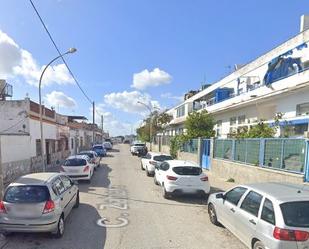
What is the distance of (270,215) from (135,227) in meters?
3.93

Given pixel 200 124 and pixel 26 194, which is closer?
pixel 26 194

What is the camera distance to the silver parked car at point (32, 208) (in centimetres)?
704

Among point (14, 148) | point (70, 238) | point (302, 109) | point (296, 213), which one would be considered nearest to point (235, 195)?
point (296, 213)

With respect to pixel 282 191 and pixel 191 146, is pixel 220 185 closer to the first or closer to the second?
pixel 282 191

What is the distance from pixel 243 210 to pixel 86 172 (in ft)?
36.9

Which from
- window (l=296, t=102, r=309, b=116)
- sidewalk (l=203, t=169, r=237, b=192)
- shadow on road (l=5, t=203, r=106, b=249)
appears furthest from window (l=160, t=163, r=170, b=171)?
window (l=296, t=102, r=309, b=116)

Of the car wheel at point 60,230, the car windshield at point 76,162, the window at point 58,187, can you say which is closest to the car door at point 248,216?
the car wheel at point 60,230

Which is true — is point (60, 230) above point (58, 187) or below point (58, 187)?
below

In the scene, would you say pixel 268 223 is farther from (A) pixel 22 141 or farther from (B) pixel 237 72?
(B) pixel 237 72

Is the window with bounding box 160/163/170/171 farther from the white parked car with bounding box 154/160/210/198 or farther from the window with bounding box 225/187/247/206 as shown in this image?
the window with bounding box 225/187/247/206

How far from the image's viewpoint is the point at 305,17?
23.8 metres

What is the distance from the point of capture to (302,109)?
18219mm

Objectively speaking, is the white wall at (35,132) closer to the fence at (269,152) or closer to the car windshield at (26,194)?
the fence at (269,152)

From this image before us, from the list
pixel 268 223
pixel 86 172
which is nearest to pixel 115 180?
pixel 86 172
